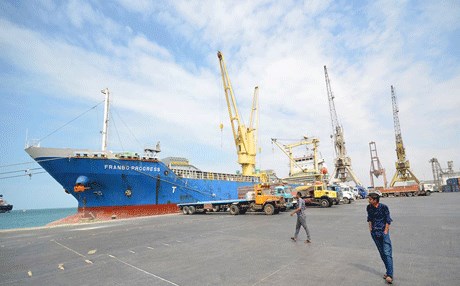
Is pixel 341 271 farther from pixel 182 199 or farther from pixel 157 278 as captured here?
pixel 182 199

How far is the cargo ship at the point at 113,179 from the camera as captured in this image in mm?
24594

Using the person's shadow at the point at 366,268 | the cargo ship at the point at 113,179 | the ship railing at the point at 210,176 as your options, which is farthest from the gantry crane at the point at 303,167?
the person's shadow at the point at 366,268

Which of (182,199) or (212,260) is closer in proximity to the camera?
(212,260)

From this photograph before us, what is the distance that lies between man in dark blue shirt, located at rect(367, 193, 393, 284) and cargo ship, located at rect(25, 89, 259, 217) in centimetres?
2627

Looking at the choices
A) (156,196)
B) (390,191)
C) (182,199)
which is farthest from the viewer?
(390,191)

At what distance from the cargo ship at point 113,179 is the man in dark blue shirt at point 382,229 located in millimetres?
26270

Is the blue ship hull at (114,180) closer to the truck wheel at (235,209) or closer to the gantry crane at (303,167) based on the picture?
the truck wheel at (235,209)

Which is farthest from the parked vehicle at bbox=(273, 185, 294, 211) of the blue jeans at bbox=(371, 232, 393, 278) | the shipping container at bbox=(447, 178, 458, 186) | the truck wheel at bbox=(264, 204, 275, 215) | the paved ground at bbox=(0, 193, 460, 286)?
the shipping container at bbox=(447, 178, 458, 186)

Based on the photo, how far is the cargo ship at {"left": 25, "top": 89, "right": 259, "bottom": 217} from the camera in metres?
24.6

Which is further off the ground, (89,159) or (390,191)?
(89,159)

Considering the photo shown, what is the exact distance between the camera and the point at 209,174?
40.8m

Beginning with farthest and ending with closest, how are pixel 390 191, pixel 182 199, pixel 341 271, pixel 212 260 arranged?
pixel 390 191 < pixel 182 199 < pixel 212 260 < pixel 341 271

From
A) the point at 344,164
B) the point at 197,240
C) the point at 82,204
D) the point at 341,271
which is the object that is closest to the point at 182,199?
the point at 82,204

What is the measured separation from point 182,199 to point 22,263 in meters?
25.6
